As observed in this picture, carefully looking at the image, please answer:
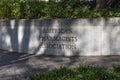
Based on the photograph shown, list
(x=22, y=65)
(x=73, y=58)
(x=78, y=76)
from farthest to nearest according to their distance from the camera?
(x=73, y=58)
(x=22, y=65)
(x=78, y=76)

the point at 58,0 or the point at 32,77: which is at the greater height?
the point at 58,0

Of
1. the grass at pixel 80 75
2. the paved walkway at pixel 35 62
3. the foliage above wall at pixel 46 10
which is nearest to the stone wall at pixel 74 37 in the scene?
the paved walkway at pixel 35 62

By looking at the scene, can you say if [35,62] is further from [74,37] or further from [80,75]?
[80,75]

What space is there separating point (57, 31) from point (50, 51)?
27.3 inches

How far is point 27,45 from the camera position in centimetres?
1259

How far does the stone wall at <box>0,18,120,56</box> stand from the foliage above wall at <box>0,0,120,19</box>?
0.74m

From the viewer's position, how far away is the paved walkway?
931 cm

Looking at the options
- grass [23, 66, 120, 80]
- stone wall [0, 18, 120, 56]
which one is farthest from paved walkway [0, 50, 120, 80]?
grass [23, 66, 120, 80]

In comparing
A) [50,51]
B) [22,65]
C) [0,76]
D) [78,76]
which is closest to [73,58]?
[50,51]

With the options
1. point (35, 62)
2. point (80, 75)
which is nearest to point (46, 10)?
point (35, 62)

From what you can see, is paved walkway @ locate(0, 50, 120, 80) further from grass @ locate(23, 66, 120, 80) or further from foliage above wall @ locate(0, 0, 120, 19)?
foliage above wall @ locate(0, 0, 120, 19)

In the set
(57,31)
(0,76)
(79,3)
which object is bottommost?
(0,76)

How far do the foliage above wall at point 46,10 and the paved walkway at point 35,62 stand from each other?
6.16ft

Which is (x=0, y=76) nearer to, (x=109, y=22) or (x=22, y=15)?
(x=109, y=22)
